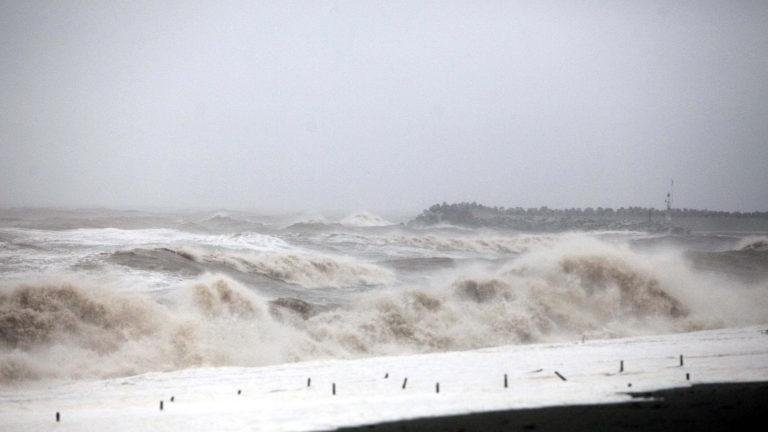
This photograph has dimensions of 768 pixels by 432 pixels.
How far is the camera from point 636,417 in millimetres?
6043

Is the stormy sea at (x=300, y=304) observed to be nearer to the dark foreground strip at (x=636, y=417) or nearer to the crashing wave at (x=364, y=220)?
the dark foreground strip at (x=636, y=417)

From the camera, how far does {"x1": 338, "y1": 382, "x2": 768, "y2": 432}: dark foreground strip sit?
575cm

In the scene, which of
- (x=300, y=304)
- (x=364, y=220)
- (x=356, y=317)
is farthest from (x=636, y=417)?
(x=364, y=220)

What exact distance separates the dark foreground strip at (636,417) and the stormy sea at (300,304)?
6700 mm

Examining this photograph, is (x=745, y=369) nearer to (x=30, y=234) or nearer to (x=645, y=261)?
(x=645, y=261)

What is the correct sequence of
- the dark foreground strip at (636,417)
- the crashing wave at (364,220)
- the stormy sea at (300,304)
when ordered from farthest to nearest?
the crashing wave at (364,220)
the stormy sea at (300,304)
the dark foreground strip at (636,417)

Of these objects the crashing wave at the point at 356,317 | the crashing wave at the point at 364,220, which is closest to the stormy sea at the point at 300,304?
the crashing wave at the point at 356,317

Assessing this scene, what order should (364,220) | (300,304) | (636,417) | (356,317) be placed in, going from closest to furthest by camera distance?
(636,417) < (356,317) < (300,304) < (364,220)

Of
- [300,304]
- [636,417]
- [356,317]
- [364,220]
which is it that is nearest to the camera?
[636,417]

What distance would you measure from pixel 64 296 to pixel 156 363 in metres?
3.66

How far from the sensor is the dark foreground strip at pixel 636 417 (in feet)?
18.9

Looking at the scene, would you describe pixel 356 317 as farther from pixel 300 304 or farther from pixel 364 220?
pixel 364 220

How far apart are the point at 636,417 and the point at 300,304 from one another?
11.3 m

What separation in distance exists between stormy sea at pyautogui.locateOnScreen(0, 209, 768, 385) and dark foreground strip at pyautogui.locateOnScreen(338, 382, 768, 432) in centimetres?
670
